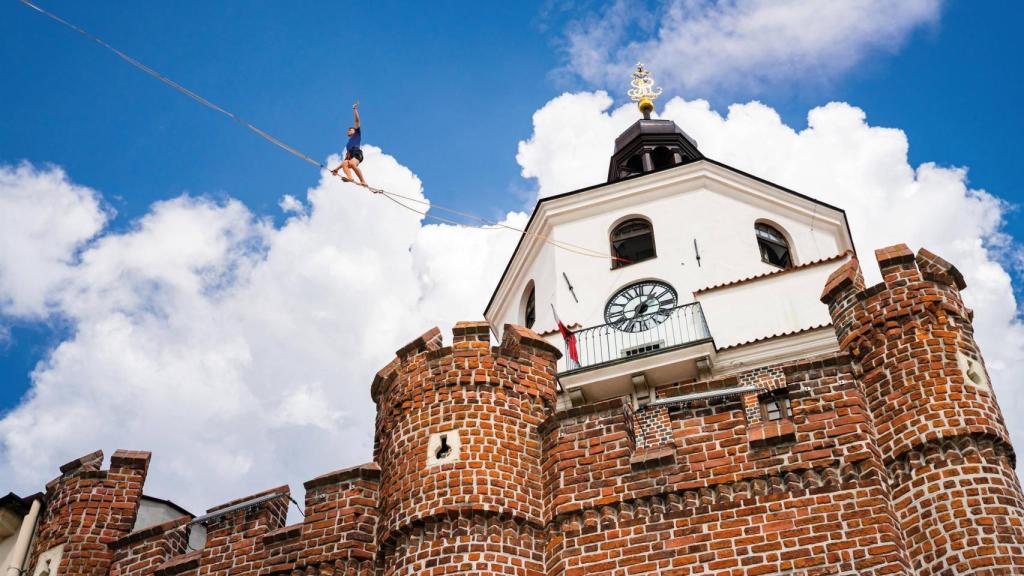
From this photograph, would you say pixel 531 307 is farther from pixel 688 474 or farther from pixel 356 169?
pixel 688 474

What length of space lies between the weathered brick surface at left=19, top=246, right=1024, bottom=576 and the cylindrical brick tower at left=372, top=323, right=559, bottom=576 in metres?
0.03

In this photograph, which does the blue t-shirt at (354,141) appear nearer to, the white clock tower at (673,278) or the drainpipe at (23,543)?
the white clock tower at (673,278)

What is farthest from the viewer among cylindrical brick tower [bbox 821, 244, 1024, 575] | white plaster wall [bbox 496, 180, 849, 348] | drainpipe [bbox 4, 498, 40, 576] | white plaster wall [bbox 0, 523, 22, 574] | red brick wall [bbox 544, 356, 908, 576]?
white plaster wall [bbox 496, 180, 849, 348]

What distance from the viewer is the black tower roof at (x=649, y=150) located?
3053cm

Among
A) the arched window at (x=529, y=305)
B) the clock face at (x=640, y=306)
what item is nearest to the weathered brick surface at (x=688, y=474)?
the clock face at (x=640, y=306)

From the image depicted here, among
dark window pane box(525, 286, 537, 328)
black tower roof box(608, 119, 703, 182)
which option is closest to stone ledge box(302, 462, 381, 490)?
dark window pane box(525, 286, 537, 328)

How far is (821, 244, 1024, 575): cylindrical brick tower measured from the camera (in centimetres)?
1166

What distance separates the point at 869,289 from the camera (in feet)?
46.2

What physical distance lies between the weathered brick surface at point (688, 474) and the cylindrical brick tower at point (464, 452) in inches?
1.0

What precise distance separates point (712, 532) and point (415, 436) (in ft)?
13.0

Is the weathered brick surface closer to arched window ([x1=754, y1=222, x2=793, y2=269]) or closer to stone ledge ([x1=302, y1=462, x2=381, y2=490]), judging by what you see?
stone ledge ([x1=302, y1=462, x2=381, y2=490])

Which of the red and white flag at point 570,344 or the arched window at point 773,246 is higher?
the arched window at point 773,246

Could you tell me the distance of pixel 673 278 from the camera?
23453mm

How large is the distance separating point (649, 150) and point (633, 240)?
19.2 feet
